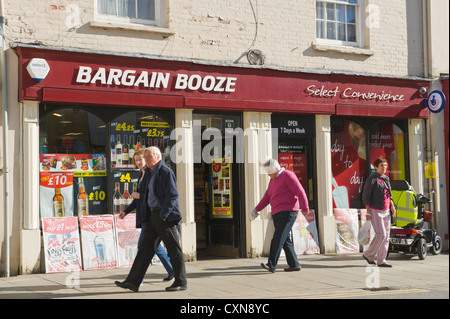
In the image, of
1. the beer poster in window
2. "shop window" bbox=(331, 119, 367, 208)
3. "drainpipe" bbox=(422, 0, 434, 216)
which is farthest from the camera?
"drainpipe" bbox=(422, 0, 434, 216)

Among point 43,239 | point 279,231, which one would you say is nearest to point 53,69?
point 43,239

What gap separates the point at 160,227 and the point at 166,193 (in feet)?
1.52

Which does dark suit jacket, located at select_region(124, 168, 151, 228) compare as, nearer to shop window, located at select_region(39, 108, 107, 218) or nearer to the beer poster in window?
shop window, located at select_region(39, 108, 107, 218)

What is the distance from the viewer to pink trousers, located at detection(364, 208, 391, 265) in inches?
437

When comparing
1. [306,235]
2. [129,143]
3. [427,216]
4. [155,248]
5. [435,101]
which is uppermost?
[435,101]

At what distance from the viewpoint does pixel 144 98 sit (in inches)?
472

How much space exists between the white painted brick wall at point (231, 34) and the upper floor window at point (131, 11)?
31 cm

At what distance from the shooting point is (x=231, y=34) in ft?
42.7

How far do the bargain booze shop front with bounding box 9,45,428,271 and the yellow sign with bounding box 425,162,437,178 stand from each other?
156 millimetres

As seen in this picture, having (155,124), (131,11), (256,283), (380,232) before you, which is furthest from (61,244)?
(380,232)

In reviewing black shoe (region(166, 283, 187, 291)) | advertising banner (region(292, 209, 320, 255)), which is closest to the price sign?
advertising banner (region(292, 209, 320, 255))

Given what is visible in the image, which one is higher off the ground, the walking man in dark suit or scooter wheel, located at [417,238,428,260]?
the walking man in dark suit

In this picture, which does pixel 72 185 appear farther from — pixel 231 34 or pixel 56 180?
pixel 231 34
